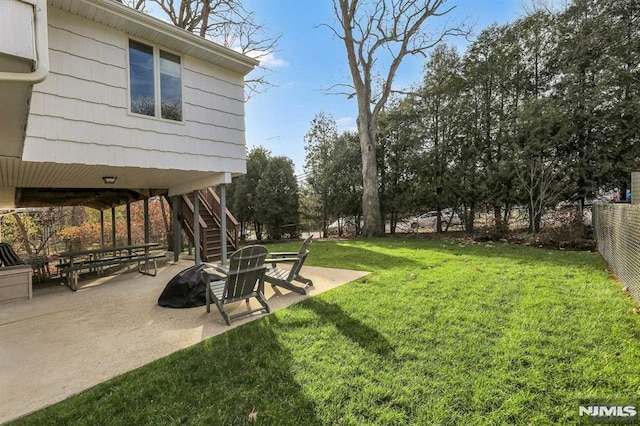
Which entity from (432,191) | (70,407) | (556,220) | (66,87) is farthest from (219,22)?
(556,220)

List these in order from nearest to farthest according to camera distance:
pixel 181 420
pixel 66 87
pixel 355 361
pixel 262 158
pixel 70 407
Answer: pixel 181 420, pixel 70 407, pixel 355 361, pixel 66 87, pixel 262 158

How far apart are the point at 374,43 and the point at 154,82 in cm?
1121

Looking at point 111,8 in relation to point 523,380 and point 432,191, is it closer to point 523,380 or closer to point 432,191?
point 523,380

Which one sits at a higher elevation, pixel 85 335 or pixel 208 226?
pixel 208 226

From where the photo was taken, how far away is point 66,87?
13.9ft

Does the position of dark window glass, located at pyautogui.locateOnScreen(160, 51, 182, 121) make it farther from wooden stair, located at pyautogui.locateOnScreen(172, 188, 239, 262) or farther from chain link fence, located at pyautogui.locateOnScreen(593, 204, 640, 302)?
chain link fence, located at pyautogui.locateOnScreen(593, 204, 640, 302)

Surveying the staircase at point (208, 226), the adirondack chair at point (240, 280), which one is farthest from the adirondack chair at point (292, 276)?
the staircase at point (208, 226)

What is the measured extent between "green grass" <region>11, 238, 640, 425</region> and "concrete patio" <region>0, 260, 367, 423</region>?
0.28 meters

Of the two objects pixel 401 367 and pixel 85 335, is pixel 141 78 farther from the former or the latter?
pixel 401 367

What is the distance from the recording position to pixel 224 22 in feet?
41.5

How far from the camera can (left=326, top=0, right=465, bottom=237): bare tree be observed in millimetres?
12859

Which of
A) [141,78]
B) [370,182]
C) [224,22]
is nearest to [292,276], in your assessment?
[141,78]

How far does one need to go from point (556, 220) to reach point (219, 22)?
15.1 metres

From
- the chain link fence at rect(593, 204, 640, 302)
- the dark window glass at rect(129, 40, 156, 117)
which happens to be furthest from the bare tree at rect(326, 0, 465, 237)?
the dark window glass at rect(129, 40, 156, 117)
